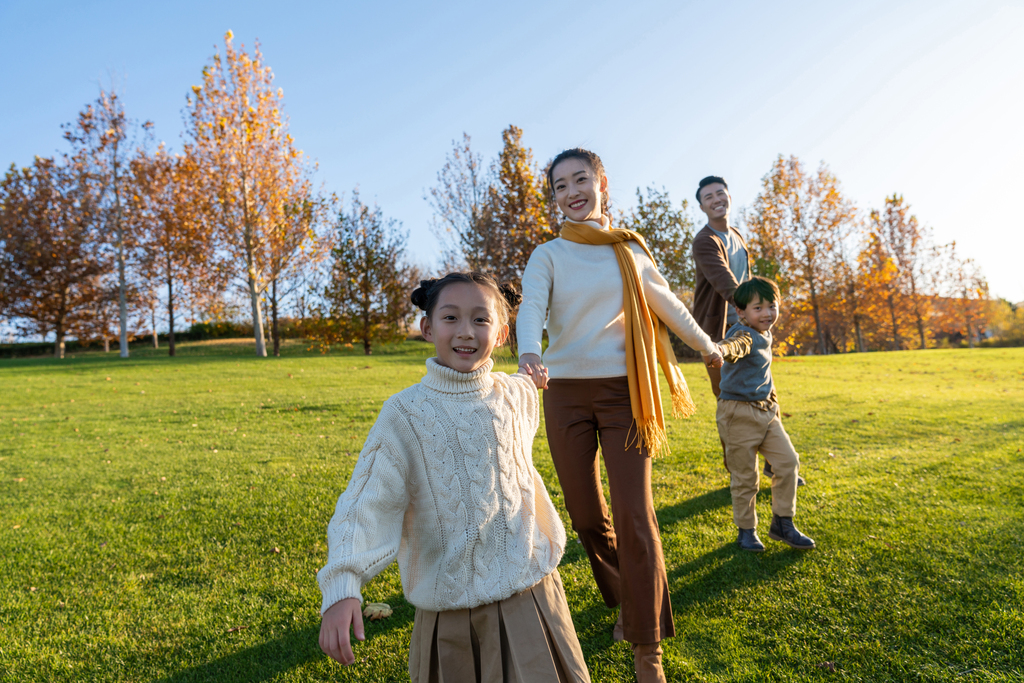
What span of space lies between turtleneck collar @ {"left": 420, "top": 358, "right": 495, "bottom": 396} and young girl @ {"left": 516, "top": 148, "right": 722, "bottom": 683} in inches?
24.4

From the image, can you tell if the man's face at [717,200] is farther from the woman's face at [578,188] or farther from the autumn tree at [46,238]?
the autumn tree at [46,238]

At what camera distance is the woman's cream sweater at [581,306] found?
2840 millimetres

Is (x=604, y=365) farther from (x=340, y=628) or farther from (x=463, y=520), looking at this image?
(x=340, y=628)

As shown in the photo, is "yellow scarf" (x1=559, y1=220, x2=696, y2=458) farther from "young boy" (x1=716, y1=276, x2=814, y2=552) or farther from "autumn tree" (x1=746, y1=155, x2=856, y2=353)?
"autumn tree" (x1=746, y1=155, x2=856, y2=353)

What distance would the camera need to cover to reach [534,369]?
2.37m

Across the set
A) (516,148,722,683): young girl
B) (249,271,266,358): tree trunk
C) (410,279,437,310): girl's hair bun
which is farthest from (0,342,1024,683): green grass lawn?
(249,271,266,358): tree trunk

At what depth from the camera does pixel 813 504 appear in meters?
4.80

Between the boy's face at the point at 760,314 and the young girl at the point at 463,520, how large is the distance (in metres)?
2.57

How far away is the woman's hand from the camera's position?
2.33m

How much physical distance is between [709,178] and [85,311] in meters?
34.7

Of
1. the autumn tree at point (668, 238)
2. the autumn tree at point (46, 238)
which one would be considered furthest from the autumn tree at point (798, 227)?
the autumn tree at point (46, 238)

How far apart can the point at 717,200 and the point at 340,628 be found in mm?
4404

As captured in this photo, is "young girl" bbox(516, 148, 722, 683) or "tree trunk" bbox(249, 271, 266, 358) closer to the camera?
"young girl" bbox(516, 148, 722, 683)

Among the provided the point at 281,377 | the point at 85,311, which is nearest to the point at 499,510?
the point at 281,377
